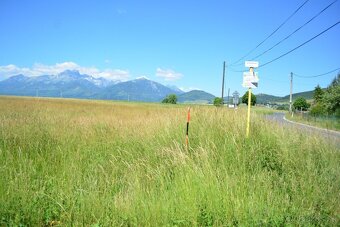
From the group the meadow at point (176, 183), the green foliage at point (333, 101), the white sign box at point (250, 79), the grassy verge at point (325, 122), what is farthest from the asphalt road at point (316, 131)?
the green foliage at point (333, 101)

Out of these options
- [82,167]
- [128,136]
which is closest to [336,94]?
[128,136]

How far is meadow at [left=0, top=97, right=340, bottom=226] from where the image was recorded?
166 inches

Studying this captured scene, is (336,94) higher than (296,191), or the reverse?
(336,94)

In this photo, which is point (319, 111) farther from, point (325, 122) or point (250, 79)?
point (250, 79)

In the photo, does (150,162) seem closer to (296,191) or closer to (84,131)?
(296,191)

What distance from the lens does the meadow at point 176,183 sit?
4.21 metres

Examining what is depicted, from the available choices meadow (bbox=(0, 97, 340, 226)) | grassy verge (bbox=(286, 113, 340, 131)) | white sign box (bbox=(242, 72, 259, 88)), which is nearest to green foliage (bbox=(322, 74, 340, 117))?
grassy verge (bbox=(286, 113, 340, 131))

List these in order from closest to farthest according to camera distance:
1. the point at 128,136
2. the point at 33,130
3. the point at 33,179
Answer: the point at 33,179 → the point at 33,130 → the point at 128,136

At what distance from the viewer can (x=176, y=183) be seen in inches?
198

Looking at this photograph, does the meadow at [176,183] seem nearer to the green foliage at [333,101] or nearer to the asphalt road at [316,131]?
the asphalt road at [316,131]

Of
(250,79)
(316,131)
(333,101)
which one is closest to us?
(250,79)

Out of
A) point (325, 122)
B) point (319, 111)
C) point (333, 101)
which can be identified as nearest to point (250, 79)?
point (325, 122)

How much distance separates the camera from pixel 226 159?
20.9ft

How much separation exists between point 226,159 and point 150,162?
5.51 ft
